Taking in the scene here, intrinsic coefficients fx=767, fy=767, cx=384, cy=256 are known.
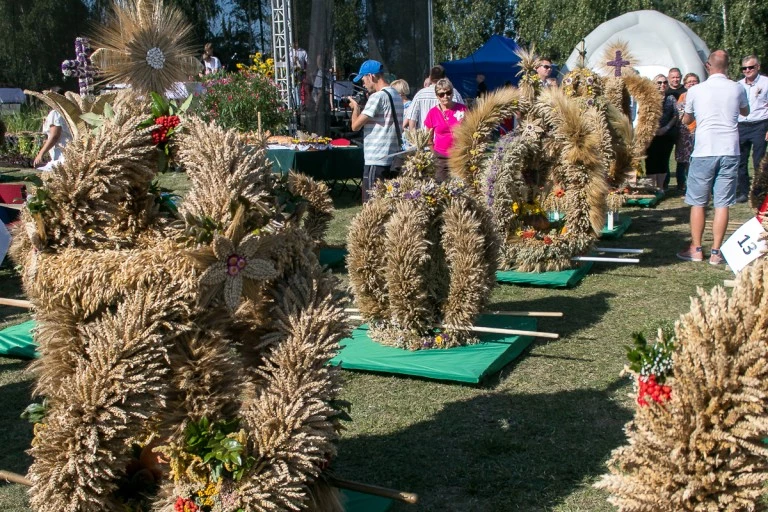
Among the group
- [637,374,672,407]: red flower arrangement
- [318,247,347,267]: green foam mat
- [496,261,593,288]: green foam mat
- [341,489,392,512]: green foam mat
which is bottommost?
[341,489,392,512]: green foam mat

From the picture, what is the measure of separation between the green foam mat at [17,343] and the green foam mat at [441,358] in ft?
7.38

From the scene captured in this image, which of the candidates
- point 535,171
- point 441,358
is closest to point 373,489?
point 441,358

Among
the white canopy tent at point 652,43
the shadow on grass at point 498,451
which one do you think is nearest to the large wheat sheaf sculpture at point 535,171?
the shadow on grass at point 498,451

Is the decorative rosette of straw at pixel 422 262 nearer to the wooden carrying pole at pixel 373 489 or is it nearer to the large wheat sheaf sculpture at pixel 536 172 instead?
the large wheat sheaf sculpture at pixel 536 172

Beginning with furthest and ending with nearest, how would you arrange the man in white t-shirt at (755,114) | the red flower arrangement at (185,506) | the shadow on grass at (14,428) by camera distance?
the man in white t-shirt at (755,114)
the shadow on grass at (14,428)
the red flower arrangement at (185,506)

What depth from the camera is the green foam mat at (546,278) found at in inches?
276

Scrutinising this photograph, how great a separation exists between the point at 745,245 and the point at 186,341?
277 cm

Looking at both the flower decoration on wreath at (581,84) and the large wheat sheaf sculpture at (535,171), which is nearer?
the large wheat sheaf sculpture at (535,171)

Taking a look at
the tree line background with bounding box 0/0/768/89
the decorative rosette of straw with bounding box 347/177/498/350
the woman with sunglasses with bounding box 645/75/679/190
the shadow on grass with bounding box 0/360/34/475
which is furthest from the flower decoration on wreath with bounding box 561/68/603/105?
the tree line background with bounding box 0/0/768/89

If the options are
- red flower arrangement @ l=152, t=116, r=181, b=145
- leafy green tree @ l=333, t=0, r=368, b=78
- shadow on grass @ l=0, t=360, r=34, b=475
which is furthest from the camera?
leafy green tree @ l=333, t=0, r=368, b=78

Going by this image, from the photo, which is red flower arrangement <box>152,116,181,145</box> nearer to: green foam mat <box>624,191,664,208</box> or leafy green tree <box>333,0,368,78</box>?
green foam mat <box>624,191,664,208</box>

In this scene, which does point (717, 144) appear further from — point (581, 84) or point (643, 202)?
point (643, 202)

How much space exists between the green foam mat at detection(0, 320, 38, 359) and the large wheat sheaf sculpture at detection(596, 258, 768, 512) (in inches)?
173

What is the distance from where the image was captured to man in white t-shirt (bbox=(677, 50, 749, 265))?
23.6 ft
